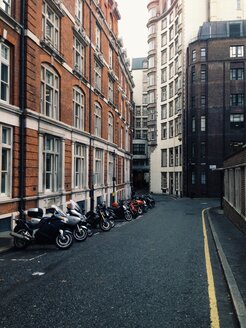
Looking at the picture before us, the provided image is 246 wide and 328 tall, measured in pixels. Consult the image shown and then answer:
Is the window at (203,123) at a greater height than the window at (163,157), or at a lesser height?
greater

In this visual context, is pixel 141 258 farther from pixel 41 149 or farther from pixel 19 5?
pixel 19 5

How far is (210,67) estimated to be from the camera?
44.6 meters

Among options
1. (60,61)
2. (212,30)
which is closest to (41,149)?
(60,61)

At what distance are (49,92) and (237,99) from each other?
3476cm

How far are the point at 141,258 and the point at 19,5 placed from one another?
11.6m

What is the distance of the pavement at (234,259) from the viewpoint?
5.37m

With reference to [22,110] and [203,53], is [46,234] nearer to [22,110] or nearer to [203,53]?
[22,110]

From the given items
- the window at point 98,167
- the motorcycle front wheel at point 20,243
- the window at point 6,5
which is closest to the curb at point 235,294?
the motorcycle front wheel at point 20,243

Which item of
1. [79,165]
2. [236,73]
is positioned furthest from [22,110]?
[236,73]

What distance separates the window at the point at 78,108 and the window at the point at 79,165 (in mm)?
1396

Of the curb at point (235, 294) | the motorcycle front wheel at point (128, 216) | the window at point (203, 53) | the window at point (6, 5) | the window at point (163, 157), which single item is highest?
the window at point (203, 53)

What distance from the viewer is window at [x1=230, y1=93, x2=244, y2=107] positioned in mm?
44375

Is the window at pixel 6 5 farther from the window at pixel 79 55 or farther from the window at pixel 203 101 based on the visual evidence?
the window at pixel 203 101

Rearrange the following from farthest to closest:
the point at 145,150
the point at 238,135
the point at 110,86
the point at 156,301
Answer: the point at 145,150
the point at 238,135
the point at 110,86
the point at 156,301
